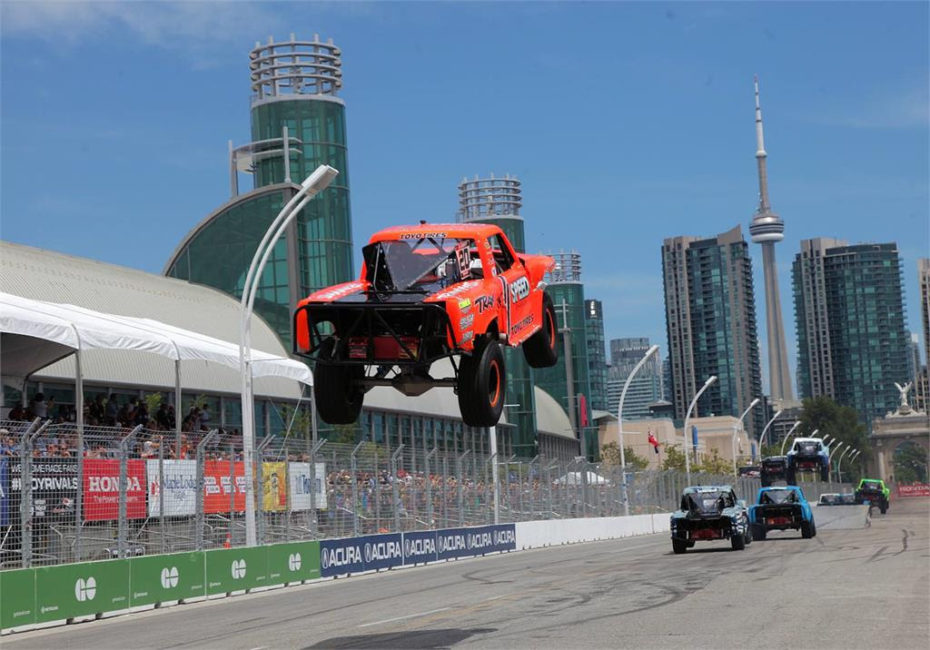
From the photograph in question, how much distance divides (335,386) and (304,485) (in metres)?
17.9

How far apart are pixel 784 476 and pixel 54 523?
192 feet

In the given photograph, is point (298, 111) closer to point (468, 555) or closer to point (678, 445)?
point (468, 555)

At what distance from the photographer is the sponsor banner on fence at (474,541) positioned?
39.9 metres

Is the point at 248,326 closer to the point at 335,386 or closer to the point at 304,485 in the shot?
the point at 304,485

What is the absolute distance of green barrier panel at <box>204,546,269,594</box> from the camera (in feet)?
90.4

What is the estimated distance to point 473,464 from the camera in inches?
1641

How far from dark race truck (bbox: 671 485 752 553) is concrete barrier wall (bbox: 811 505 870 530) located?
1947cm

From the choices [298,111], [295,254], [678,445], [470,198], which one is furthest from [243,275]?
[678,445]

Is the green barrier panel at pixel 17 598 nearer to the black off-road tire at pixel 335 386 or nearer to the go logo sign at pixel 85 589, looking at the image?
the go logo sign at pixel 85 589

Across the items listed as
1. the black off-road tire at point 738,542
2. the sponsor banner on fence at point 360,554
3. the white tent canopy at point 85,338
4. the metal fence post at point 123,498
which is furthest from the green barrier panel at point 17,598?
the black off-road tire at point 738,542

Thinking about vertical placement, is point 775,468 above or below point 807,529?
above

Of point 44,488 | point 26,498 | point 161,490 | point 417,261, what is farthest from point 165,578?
point 417,261

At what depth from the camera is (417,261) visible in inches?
559

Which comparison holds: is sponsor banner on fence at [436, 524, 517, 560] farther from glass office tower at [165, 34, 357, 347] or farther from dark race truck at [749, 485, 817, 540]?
glass office tower at [165, 34, 357, 347]
